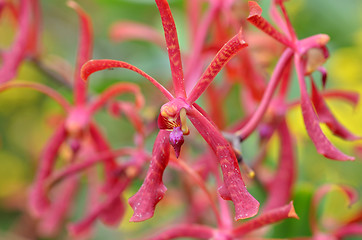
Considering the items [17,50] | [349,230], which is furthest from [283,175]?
[17,50]

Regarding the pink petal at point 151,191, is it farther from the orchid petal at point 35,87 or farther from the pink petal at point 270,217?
the orchid petal at point 35,87

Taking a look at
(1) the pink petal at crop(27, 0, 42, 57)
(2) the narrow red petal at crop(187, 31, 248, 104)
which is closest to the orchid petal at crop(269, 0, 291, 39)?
(2) the narrow red petal at crop(187, 31, 248, 104)

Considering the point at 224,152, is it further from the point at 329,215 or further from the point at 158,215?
the point at 158,215

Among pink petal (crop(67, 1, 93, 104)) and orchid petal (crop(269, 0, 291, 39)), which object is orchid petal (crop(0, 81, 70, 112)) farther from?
orchid petal (crop(269, 0, 291, 39))

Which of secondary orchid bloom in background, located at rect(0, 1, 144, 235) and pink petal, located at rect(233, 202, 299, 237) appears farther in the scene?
secondary orchid bloom in background, located at rect(0, 1, 144, 235)

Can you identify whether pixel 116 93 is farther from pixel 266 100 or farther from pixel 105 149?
pixel 266 100

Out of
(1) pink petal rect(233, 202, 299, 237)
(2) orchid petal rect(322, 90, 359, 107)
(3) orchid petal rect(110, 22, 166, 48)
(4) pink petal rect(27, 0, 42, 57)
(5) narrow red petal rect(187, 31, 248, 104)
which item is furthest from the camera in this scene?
(3) orchid petal rect(110, 22, 166, 48)

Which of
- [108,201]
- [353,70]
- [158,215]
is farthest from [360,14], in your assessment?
[108,201]

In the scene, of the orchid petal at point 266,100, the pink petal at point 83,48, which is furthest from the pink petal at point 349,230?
the pink petal at point 83,48
